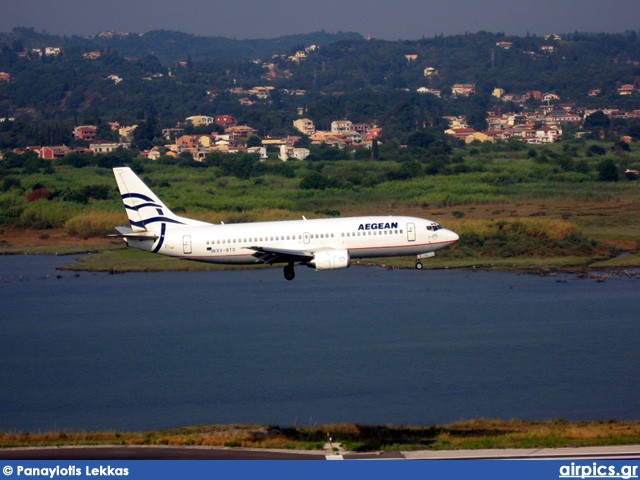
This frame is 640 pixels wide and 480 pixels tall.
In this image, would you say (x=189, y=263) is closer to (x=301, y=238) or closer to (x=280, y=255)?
(x=301, y=238)

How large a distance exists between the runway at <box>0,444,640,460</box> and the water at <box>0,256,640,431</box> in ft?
85.5

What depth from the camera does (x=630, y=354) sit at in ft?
349

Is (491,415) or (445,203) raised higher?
(445,203)

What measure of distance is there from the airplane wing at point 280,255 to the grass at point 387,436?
41.6ft

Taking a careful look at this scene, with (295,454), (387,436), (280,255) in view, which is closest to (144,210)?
(280,255)

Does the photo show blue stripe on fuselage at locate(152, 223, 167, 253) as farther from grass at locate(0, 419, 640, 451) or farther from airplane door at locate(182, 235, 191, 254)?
grass at locate(0, 419, 640, 451)

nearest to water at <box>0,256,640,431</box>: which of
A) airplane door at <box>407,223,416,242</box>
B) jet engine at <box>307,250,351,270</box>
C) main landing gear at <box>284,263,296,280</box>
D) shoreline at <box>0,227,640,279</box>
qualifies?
shoreline at <box>0,227,640,279</box>

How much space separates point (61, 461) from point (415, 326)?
71.1 meters

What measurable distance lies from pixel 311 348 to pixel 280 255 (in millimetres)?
46852

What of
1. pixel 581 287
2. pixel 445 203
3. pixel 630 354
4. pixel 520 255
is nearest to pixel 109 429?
pixel 630 354

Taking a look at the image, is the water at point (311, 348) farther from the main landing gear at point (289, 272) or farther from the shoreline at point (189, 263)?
the main landing gear at point (289, 272)

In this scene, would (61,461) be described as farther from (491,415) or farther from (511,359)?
(511,359)

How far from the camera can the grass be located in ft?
204

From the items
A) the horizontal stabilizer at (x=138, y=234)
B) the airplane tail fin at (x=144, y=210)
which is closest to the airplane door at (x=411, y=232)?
the airplane tail fin at (x=144, y=210)
